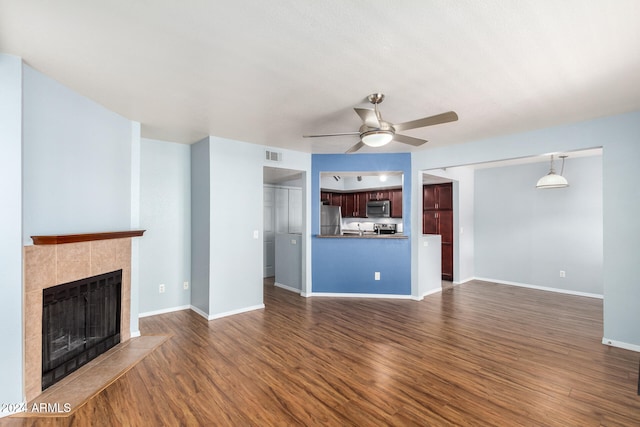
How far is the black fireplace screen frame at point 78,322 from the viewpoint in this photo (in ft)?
7.93

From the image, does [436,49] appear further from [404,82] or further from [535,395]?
[535,395]

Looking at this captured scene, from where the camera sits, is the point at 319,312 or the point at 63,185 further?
the point at 319,312

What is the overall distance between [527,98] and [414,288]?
323 centimetres

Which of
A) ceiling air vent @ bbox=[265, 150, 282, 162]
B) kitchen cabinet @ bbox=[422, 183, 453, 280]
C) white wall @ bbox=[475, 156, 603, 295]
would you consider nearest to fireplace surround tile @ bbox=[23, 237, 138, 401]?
ceiling air vent @ bbox=[265, 150, 282, 162]

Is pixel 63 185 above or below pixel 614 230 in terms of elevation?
above

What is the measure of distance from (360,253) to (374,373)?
266 centimetres

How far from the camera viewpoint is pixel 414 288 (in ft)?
16.5

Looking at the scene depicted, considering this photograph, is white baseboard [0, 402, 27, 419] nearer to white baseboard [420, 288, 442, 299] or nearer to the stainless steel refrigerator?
white baseboard [420, 288, 442, 299]

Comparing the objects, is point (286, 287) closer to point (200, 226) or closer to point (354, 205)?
point (200, 226)

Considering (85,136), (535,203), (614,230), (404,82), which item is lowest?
(614,230)

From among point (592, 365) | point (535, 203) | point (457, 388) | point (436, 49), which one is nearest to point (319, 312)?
point (457, 388)

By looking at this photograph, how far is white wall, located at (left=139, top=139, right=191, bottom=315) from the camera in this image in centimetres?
411

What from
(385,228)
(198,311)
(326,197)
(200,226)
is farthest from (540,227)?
(198,311)

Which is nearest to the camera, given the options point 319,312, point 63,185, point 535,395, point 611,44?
point 611,44
